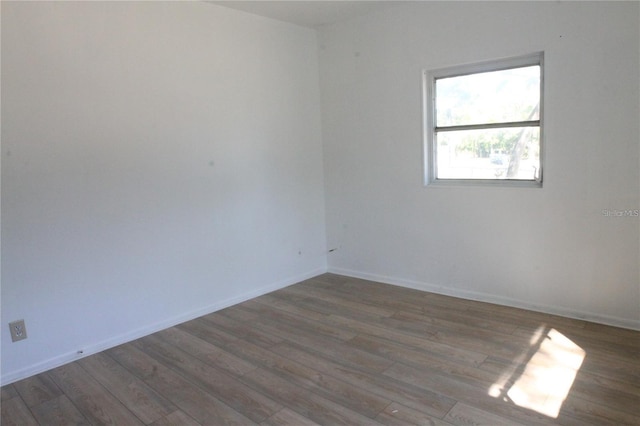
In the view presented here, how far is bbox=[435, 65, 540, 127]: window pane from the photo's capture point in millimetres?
3404

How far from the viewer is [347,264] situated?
4.76m

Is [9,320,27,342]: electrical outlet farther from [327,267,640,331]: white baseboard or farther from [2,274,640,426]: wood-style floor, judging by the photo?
[327,267,640,331]: white baseboard

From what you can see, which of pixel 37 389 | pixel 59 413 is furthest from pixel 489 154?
pixel 37 389

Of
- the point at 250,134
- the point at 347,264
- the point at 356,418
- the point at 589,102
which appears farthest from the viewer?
the point at 347,264

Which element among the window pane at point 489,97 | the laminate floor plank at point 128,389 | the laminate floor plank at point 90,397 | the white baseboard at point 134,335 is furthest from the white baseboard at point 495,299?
the laminate floor plank at point 90,397

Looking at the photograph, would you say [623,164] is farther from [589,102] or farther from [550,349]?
[550,349]

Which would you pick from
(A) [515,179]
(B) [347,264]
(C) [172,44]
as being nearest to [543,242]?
(A) [515,179]

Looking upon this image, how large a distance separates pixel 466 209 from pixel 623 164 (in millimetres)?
1174

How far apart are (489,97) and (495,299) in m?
1.69

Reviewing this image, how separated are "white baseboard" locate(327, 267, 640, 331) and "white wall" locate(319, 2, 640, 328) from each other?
1 cm

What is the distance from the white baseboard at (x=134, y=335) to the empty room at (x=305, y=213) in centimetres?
1

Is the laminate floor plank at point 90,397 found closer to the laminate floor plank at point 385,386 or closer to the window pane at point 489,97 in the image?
the laminate floor plank at point 385,386

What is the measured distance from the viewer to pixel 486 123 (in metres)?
3.66

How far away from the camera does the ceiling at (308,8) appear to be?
3.74 m
